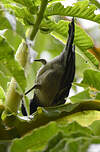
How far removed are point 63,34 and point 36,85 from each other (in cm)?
11

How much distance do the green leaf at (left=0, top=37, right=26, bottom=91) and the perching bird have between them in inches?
3.0

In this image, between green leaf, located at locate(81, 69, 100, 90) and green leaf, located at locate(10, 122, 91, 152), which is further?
green leaf, located at locate(81, 69, 100, 90)

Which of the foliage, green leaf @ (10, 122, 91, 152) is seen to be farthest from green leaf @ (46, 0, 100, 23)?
green leaf @ (10, 122, 91, 152)

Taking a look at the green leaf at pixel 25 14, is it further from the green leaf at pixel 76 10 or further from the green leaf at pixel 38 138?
the green leaf at pixel 38 138

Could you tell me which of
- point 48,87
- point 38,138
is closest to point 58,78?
point 48,87

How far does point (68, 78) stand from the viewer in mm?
439

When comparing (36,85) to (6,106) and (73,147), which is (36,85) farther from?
(73,147)

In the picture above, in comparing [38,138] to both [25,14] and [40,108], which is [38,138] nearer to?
[40,108]

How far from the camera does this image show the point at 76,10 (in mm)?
480

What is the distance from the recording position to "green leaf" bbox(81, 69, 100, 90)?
43cm

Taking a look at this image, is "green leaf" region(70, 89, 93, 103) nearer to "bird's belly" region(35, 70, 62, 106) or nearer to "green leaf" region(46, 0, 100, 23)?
"bird's belly" region(35, 70, 62, 106)

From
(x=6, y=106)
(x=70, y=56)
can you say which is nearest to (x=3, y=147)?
(x=6, y=106)

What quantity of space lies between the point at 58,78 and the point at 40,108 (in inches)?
2.2

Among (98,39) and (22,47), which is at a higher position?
(22,47)
